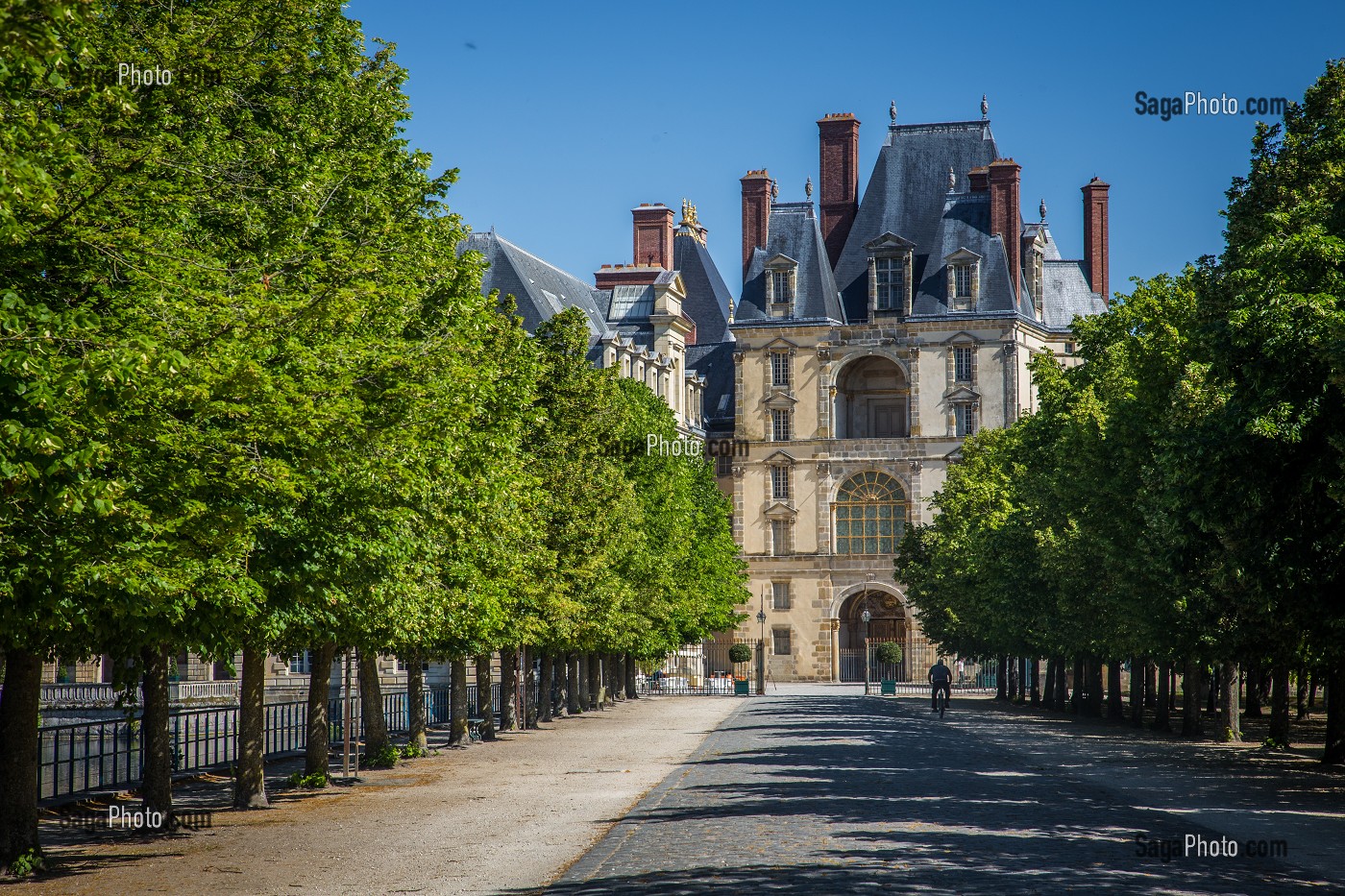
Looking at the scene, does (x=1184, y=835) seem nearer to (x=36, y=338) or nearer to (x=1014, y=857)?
(x=1014, y=857)

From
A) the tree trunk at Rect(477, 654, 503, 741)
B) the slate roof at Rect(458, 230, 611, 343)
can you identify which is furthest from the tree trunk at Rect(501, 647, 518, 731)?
the slate roof at Rect(458, 230, 611, 343)

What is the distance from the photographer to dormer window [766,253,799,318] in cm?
9769

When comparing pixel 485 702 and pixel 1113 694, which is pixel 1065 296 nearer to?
pixel 1113 694

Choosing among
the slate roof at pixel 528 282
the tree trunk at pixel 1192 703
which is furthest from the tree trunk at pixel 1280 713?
the slate roof at pixel 528 282

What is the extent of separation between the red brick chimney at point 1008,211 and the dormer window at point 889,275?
5.37 m

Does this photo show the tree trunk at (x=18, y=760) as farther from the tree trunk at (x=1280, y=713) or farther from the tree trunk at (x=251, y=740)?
the tree trunk at (x=1280, y=713)

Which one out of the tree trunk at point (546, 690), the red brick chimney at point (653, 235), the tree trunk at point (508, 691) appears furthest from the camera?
the red brick chimney at point (653, 235)

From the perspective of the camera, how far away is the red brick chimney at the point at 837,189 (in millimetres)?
100000

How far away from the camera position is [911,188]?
9956 cm

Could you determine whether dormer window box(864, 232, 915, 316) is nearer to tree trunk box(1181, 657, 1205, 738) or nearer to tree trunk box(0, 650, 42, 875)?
tree trunk box(1181, 657, 1205, 738)

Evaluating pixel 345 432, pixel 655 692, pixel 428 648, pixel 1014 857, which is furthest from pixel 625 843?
pixel 655 692

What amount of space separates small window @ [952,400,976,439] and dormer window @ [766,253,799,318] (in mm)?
11543

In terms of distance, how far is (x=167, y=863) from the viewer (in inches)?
658

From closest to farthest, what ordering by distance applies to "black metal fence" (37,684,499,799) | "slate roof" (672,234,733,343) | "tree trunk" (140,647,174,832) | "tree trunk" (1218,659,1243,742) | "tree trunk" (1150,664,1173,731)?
"tree trunk" (140,647,174,832) → "black metal fence" (37,684,499,799) → "tree trunk" (1218,659,1243,742) → "tree trunk" (1150,664,1173,731) → "slate roof" (672,234,733,343)
